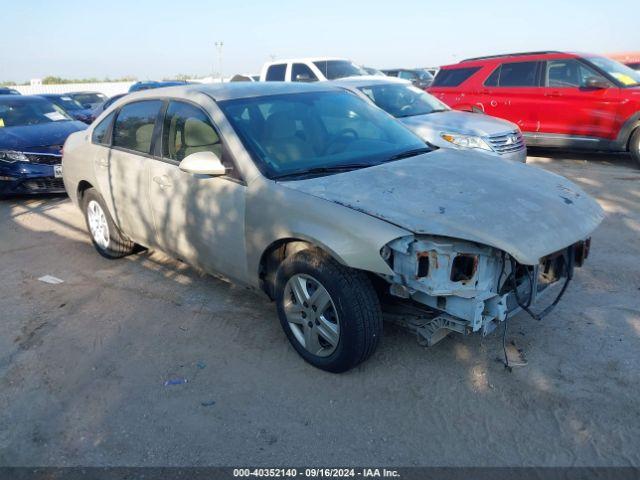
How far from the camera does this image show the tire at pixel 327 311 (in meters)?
3.14

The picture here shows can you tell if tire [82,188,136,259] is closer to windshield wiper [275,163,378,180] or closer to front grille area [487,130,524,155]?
windshield wiper [275,163,378,180]

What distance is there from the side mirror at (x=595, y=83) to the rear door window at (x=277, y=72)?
280 inches

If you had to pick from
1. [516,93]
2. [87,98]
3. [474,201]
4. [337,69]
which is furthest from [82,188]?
[87,98]

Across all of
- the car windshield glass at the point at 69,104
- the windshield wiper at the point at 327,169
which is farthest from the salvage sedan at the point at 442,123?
the car windshield glass at the point at 69,104

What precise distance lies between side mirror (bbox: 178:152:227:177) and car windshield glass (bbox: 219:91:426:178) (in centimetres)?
24

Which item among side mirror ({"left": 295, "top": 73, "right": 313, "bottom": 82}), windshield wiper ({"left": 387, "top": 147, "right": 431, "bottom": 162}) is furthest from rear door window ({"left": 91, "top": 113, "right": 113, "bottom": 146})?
side mirror ({"left": 295, "top": 73, "right": 313, "bottom": 82})

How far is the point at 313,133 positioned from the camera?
13.5 ft

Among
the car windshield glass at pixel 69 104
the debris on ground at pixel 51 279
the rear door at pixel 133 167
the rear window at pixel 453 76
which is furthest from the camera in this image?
the car windshield glass at pixel 69 104

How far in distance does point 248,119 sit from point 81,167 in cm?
251

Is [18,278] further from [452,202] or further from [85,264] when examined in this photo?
[452,202]

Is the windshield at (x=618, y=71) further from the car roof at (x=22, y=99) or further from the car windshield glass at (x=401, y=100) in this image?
the car roof at (x=22, y=99)

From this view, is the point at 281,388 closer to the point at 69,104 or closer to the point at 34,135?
the point at 34,135

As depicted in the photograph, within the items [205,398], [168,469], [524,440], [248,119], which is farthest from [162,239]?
[524,440]

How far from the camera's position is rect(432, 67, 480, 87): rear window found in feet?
35.6
